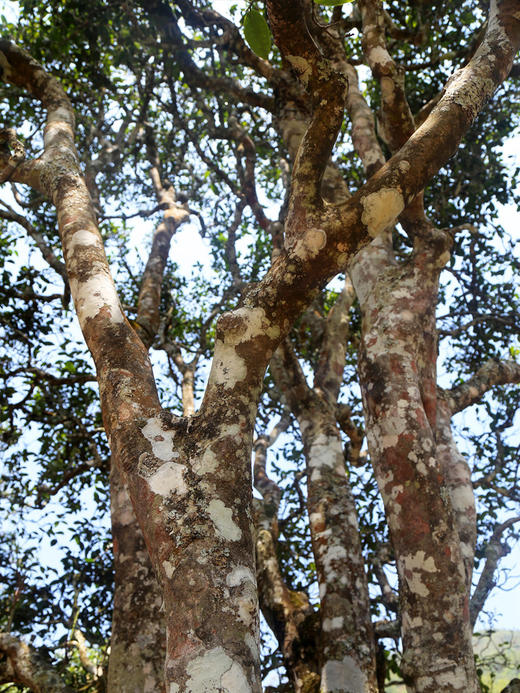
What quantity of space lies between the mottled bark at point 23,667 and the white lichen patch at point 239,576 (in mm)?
3132

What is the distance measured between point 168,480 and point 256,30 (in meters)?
1.45

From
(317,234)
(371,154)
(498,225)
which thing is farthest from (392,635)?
(498,225)

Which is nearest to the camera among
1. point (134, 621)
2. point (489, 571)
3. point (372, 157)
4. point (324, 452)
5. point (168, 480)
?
point (168, 480)

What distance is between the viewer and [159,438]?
83.0 inches

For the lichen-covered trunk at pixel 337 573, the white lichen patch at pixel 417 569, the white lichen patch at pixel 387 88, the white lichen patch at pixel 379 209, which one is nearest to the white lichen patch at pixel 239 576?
the white lichen patch at pixel 417 569

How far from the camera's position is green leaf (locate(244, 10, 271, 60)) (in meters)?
1.68

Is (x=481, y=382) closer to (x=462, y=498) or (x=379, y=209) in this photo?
(x=462, y=498)

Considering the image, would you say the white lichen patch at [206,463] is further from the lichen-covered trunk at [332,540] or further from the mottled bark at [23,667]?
the mottled bark at [23,667]

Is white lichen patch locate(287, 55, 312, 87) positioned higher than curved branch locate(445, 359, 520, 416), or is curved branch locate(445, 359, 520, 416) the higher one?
white lichen patch locate(287, 55, 312, 87)

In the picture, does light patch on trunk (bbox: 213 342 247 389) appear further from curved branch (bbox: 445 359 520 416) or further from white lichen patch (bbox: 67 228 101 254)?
curved branch (bbox: 445 359 520 416)

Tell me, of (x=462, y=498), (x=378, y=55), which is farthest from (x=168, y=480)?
(x=378, y=55)

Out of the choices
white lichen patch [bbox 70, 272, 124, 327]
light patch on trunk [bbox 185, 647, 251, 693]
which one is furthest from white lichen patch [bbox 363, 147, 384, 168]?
light patch on trunk [bbox 185, 647, 251, 693]

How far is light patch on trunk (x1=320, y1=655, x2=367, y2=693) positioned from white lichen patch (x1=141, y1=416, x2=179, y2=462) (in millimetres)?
2207

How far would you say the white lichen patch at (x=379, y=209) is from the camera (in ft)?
8.27
